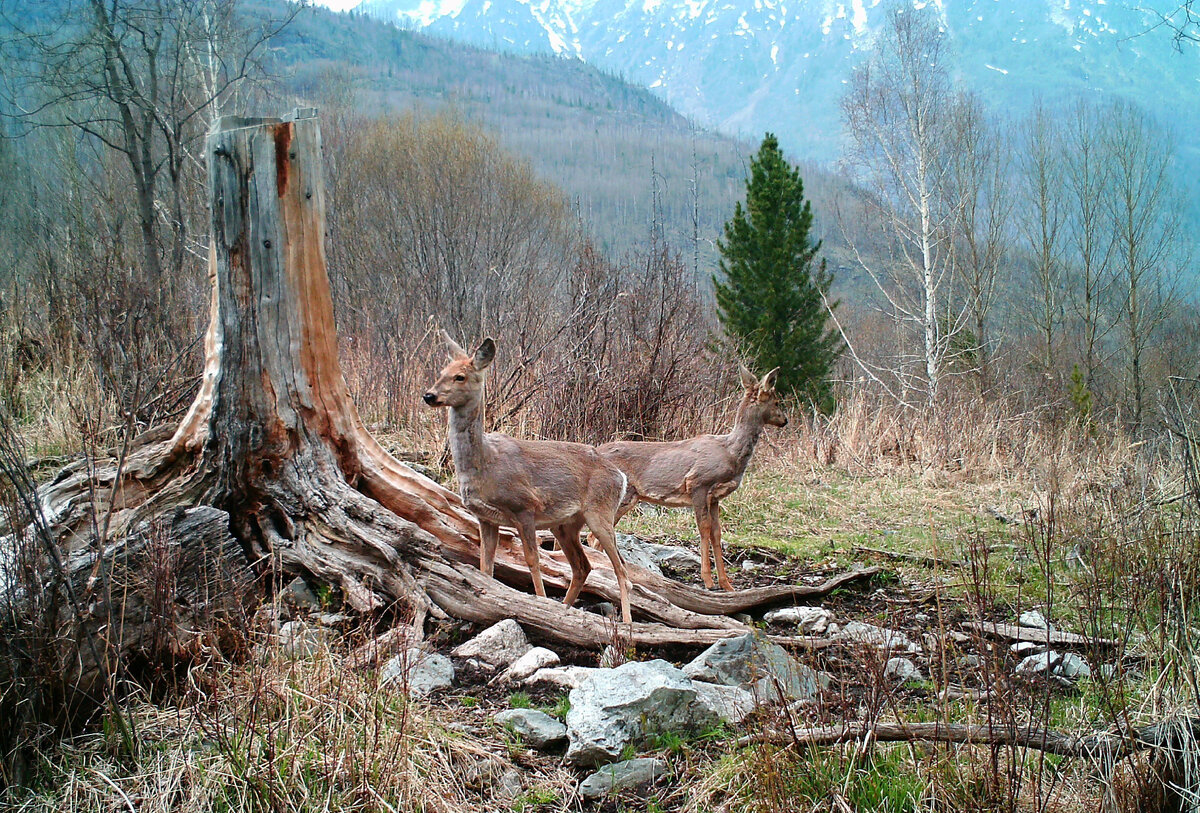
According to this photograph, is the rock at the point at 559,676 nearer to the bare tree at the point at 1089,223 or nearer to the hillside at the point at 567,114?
the bare tree at the point at 1089,223

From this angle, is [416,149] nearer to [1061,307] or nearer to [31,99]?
[31,99]

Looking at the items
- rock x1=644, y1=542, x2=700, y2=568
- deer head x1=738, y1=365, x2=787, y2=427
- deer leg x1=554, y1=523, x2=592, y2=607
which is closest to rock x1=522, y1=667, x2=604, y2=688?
deer leg x1=554, y1=523, x2=592, y2=607

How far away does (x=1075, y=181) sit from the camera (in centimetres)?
3186

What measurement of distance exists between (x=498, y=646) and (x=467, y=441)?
1.50m

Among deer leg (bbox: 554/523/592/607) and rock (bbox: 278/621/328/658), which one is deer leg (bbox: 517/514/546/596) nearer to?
deer leg (bbox: 554/523/592/607)

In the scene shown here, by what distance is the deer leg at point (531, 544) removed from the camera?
5679 millimetres

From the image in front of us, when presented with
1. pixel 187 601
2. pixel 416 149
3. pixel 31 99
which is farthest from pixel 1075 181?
pixel 187 601

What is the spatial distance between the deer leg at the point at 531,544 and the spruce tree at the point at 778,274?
87.0 feet

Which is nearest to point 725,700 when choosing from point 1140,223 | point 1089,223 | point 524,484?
point 524,484

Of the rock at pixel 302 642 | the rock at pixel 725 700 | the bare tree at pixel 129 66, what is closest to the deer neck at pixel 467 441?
the rock at pixel 302 642

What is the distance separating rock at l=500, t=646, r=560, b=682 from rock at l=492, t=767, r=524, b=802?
3.20 feet

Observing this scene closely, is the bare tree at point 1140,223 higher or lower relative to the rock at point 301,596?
higher

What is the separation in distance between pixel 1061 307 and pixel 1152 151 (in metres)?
6.15

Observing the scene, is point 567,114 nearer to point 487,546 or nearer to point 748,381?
point 748,381
